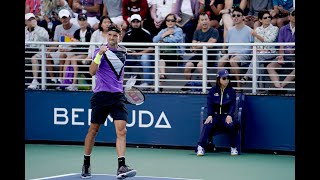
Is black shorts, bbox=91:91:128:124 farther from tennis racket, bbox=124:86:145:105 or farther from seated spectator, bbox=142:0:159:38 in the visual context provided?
seated spectator, bbox=142:0:159:38

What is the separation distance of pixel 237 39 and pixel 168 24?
1.46 metres

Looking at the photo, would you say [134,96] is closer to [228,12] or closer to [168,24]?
[168,24]

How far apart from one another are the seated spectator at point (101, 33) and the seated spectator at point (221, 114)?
2867mm

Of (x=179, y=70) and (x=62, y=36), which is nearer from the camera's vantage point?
(x=179, y=70)

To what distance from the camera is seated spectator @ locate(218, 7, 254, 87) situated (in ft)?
44.1

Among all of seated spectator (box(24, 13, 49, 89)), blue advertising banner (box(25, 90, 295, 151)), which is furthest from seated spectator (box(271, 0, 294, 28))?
seated spectator (box(24, 13, 49, 89))

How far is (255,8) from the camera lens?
45.8 ft

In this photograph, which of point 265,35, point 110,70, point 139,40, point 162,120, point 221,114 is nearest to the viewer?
point 110,70

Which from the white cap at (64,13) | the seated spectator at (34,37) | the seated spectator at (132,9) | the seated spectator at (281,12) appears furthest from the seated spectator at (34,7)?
the seated spectator at (281,12)

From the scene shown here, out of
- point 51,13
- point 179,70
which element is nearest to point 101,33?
point 179,70

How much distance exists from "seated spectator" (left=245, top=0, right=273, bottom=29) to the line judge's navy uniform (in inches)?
66.1
